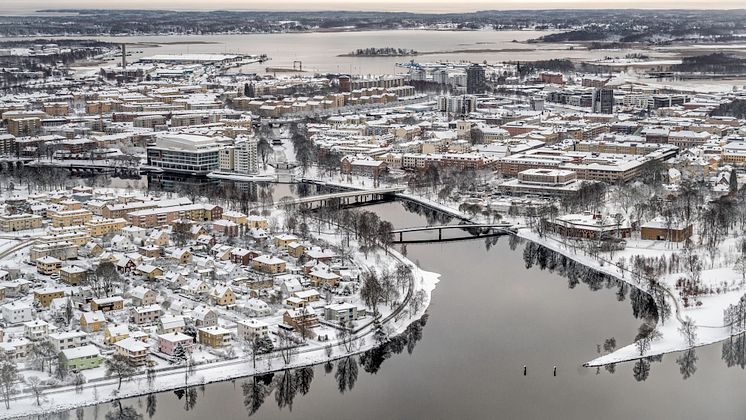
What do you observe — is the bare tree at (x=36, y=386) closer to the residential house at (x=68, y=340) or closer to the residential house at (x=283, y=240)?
the residential house at (x=68, y=340)

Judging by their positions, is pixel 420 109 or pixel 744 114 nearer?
pixel 744 114

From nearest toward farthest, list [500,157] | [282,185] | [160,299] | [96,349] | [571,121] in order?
[96,349] < [160,299] < [282,185] < [500,157] < [571,121]

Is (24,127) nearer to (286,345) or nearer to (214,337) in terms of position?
(214,337)

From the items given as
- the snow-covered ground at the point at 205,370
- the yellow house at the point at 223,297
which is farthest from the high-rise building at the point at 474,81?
the yellow house at the point at 223,297

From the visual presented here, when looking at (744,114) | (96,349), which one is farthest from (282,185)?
(744,114)

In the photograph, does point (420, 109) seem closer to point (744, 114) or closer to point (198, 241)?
point (744, 114)
